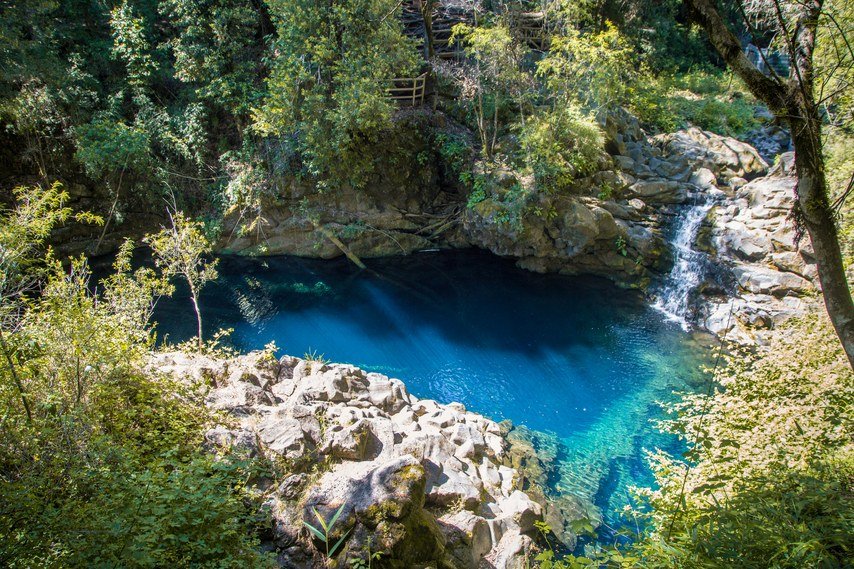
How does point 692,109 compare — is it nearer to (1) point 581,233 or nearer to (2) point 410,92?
(1) point 581,233

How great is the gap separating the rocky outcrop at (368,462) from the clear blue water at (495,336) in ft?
5.04

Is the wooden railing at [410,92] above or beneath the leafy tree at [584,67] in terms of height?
beneath

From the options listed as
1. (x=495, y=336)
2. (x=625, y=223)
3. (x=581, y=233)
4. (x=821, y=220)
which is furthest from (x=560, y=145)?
(x=821, y=220)

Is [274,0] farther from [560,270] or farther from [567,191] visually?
[560,270]

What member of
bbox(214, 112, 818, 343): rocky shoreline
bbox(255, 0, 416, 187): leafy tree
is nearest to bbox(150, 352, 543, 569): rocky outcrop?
bbox(214, 112, 818, 343): rocky shoreline

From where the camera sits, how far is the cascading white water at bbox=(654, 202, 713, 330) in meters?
13.3

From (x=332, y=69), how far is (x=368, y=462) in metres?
11.6

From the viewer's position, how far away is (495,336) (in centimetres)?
1294

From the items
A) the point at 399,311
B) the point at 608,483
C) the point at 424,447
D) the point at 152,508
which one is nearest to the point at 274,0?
the point at 399,311

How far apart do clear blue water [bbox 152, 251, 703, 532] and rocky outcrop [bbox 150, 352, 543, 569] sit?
1537 mm

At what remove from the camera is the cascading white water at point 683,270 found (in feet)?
43.8

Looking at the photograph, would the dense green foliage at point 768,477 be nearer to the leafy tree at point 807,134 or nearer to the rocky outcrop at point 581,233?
the leafy tree at point 807,134

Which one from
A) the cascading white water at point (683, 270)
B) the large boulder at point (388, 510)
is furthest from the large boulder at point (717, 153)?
the large boulder at point (388, 510)

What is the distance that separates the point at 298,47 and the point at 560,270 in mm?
11107
